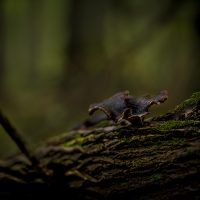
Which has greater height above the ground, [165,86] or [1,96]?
[1,96]

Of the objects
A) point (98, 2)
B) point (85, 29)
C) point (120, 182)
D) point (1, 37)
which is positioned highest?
point (1, 37)

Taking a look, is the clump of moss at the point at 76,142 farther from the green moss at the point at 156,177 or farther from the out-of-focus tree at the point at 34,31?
the out-of-focus tree at the point at 34,31

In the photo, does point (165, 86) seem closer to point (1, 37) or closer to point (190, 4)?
point (190, 4)

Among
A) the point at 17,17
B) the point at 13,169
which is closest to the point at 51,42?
the point at 17,17

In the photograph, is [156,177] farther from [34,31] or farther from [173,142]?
[34,31]

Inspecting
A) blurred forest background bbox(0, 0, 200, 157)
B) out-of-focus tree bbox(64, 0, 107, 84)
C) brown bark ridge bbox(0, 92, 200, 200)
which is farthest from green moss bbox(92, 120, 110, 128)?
out-of-focus tree bbox(64, 0, 107, 84)

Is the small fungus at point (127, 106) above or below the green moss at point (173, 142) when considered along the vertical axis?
above

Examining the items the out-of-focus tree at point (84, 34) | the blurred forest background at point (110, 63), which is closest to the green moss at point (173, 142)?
the blurred forest background at point (110, 63)
